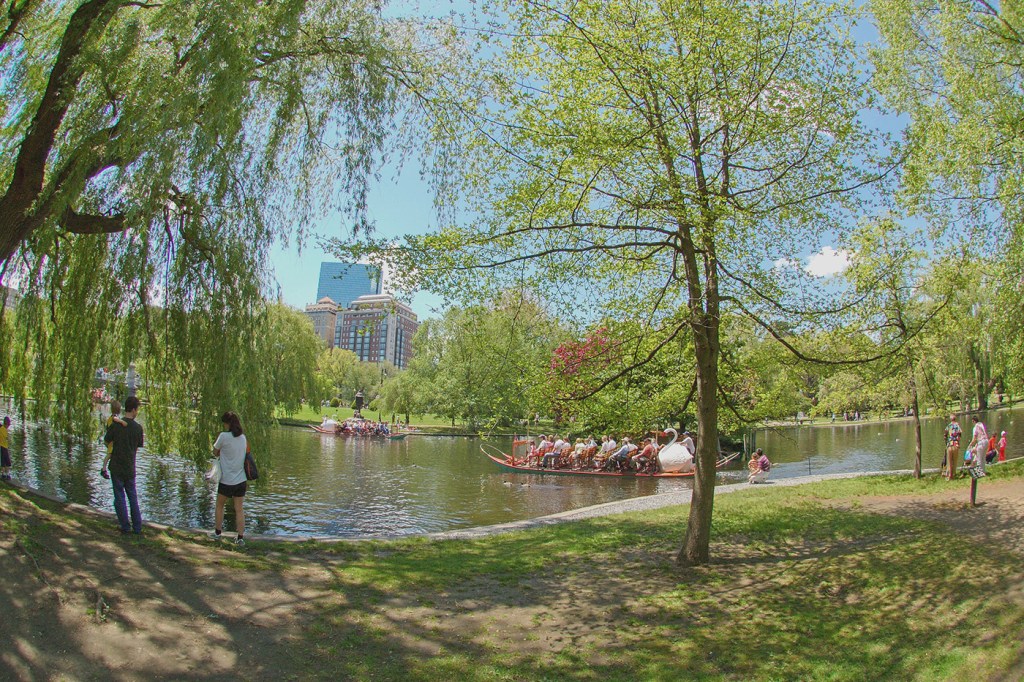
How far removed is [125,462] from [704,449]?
6.89m

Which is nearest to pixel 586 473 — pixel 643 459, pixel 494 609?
pixel 643 459

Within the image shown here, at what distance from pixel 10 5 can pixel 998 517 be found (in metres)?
15.2

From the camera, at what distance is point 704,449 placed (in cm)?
753

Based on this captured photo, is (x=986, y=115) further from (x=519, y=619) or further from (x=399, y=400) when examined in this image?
(x=399, y=400)

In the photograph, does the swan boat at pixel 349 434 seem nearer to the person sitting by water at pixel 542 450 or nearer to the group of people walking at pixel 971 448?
the person sitting by water at pixel 542 450

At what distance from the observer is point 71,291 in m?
9.92

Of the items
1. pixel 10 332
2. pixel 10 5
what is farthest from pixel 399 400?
pixel 10 5

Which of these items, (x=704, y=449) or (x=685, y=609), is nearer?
(x=685, y=609)

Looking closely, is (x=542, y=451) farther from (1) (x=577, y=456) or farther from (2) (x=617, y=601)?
(2) (x=617, y=601)

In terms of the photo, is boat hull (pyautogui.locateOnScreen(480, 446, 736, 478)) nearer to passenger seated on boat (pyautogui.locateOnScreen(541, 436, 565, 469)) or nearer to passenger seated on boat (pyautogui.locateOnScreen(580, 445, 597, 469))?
passenger seated on boat (pyautogui.locateOnScreen(541, 436, 565, 469))

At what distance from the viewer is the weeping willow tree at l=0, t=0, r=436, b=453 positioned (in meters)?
7.98

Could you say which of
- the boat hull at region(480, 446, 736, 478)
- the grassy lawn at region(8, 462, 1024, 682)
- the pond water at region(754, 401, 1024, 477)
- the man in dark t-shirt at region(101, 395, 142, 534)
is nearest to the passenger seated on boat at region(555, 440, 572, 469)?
the boat hull at region(480, 446, 736, 478)

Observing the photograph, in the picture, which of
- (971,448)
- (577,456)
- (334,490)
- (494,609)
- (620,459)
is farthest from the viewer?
(577,456)

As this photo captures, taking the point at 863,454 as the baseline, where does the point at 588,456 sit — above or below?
above
